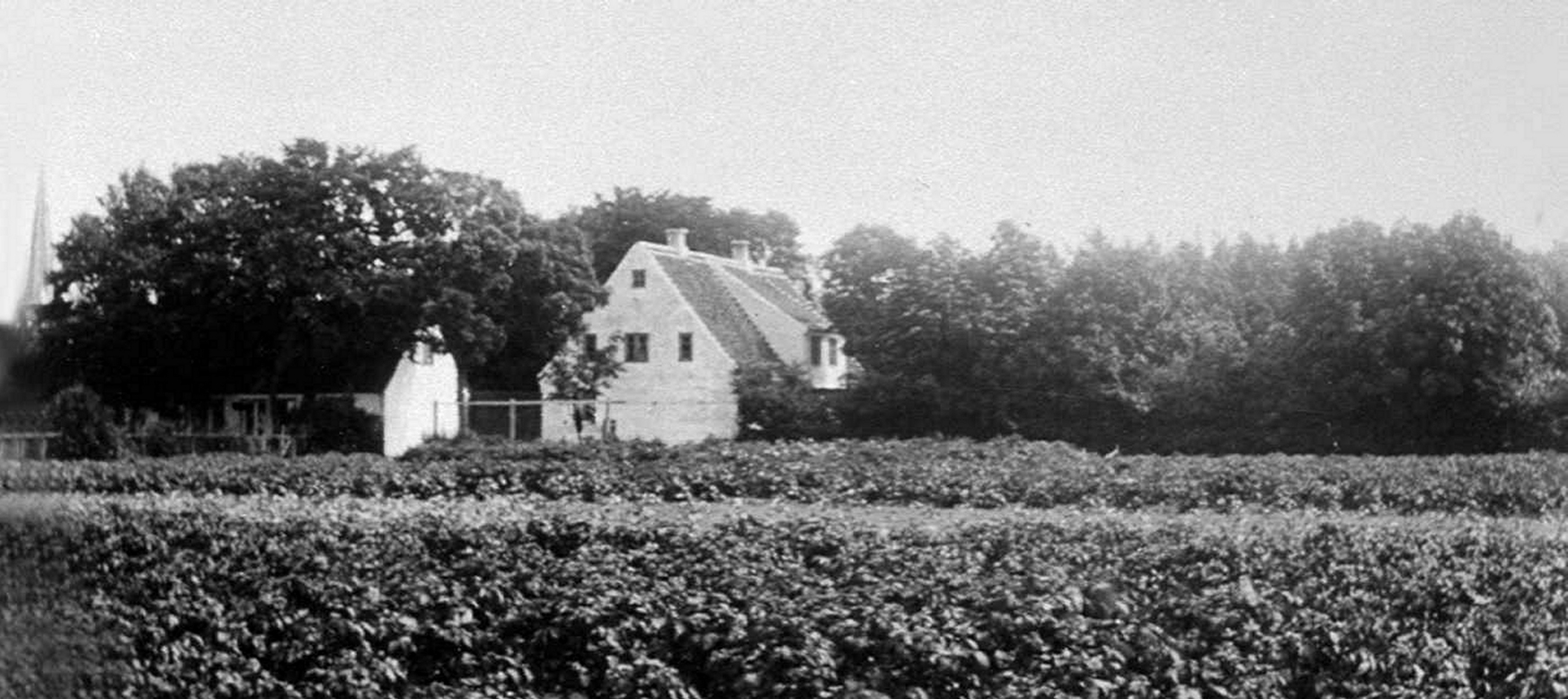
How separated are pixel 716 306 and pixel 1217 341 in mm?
15196

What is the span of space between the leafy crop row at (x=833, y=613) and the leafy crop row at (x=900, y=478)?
9.03 m

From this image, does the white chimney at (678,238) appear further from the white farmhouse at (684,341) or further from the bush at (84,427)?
the bush at (84,427)

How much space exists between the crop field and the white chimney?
36634 mm

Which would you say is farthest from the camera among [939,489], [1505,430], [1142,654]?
[1505,430]

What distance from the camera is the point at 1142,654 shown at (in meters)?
6.78

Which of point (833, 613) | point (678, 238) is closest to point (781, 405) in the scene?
point (678, 238)

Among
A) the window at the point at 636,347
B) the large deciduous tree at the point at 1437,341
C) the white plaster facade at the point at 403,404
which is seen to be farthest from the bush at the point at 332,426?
the large deciduous tree at the point at 1437,341

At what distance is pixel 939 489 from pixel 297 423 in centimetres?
2408

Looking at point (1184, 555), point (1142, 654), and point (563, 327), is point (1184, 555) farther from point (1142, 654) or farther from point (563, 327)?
point (563, 327)

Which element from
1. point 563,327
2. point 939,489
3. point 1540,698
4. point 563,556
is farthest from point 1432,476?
point 563,327

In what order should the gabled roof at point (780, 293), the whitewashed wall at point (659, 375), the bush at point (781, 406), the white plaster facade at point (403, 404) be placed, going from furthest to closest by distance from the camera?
the gabled roof at point (780, 293)
the whitewashed wall at point (659, 375)
the white plaster facade at point (403, 404)
the bush at point (781, 406)

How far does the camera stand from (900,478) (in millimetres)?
20250

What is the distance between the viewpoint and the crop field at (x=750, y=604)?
6.51 m

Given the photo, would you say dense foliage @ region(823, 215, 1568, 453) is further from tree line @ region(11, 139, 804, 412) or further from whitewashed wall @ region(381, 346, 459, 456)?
whitewashed wall @ region(381, 346, 459, 456)
